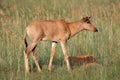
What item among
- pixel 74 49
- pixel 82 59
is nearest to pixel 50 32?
pixel 82 59

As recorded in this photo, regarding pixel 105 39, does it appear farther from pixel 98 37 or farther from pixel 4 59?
pixel 4 59

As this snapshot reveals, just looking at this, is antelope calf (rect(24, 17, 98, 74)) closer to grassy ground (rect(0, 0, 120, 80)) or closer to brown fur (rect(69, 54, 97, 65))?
grassy ground (rect(0, 0, 120, 80))

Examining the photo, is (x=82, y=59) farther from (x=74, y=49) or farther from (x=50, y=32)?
(x=50, y=32)

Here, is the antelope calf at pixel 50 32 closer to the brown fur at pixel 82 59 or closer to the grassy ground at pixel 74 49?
the grassy ground at pixel 74 49

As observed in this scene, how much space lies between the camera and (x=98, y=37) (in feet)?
44.4

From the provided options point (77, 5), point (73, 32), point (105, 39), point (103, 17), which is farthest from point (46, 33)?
point (77, 5)

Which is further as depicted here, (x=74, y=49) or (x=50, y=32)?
(x=74, y=49)

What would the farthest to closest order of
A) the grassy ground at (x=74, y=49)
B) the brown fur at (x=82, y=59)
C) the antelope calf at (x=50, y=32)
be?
the brown fur at (x=82, y=59) < the antelope calf at (x=50, y=32) < the grassy ground at (x=74, y=49)

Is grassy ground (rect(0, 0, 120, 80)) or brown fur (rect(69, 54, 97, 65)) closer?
grassy ground (rect(0, 0, 120, 80))

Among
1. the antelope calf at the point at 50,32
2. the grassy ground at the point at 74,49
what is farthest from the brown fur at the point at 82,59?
the antelope calf at the point at 50,32

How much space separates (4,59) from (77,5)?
29.0 feet

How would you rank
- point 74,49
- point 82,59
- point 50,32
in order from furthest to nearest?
point 74,49
point 82,59
point 50,32

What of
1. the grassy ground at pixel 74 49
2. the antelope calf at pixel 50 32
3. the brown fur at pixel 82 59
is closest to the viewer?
the grassy ground at pixel 74 49

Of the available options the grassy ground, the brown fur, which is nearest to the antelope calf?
the grassy ground
